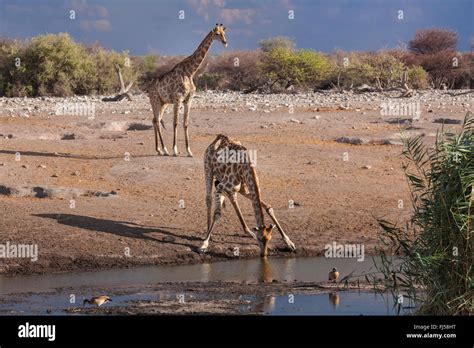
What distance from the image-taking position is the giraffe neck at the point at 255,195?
12406 millimetres

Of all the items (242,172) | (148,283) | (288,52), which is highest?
(288,52)

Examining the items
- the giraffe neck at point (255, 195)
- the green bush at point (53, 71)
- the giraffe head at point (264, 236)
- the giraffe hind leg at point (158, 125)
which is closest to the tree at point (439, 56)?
the green bush at point (53, 71)

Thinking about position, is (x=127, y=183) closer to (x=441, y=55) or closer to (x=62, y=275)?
(x=62, y=275)

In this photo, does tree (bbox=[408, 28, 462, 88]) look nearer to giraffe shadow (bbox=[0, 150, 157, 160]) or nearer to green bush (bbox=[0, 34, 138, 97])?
green bush (bbox=[0, 34, 138, 97])

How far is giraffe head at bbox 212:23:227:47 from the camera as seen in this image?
58.6ft

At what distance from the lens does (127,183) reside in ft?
50.3

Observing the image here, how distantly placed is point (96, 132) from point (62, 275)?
8353 millimetres

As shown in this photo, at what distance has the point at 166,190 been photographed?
49.4ft

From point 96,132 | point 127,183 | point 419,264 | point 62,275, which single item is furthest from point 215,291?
point 96,132

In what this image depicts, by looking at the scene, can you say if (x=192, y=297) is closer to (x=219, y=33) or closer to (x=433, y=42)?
(x=219, y=33)

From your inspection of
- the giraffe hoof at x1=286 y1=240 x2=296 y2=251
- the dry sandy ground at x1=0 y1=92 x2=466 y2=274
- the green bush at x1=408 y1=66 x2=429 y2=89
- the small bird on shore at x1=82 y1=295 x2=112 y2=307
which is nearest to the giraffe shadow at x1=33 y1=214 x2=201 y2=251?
the dry sandy ground at x1=0 y1=92 x2=466 y2=274

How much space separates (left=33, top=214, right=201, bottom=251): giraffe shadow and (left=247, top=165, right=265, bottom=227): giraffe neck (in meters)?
0.93

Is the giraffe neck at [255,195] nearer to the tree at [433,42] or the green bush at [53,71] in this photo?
the green bush at [53,71]

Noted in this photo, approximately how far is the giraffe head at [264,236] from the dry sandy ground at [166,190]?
1.09 feet
